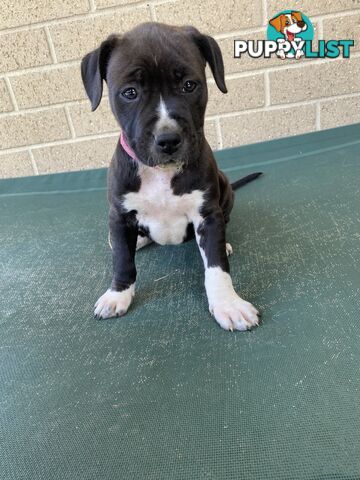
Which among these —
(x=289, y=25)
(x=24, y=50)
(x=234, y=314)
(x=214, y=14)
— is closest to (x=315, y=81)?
(x=289, y=25)

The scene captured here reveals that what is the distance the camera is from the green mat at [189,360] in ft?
4.31

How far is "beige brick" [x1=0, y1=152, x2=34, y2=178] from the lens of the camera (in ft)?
14.5

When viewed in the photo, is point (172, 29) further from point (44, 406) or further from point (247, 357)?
point (44, 406)

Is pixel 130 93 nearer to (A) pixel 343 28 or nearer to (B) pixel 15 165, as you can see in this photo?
(A) pixel 343 28

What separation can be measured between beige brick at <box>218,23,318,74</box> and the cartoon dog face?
0.37 ft

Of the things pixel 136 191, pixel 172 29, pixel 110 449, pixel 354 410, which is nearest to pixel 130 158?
pixel 136 191

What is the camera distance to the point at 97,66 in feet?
6.40

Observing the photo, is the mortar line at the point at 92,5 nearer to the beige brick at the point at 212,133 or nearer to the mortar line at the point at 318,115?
the beige brick at the point at 212,133

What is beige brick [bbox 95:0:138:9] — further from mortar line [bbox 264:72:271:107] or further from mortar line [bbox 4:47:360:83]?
mortar line [bbox 264:72:271:107]

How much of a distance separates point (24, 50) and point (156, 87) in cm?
275

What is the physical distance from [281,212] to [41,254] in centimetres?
167

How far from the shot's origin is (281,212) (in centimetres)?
301

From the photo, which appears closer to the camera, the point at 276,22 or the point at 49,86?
the point at 276,22

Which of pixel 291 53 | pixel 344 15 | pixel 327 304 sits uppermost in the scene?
pixel 344 15
